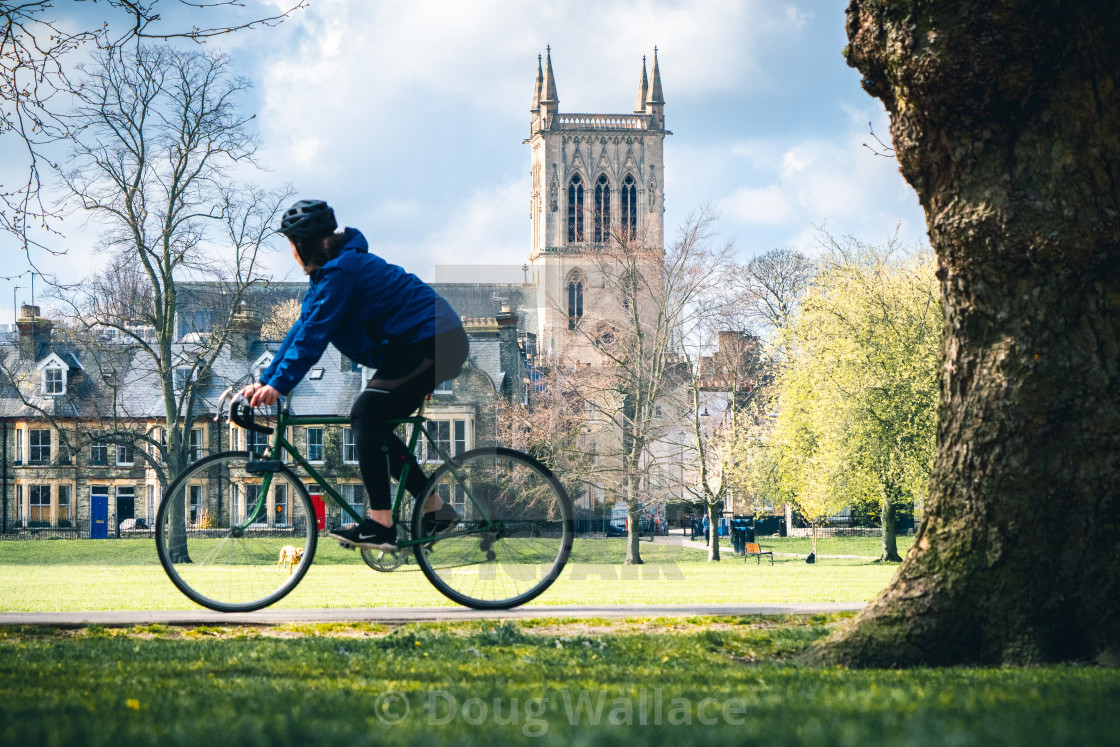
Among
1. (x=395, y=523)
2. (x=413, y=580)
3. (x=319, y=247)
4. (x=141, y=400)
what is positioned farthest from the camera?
(x=141, y=400)

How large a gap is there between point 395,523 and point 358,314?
4.17ft

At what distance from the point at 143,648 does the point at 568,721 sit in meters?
3.24

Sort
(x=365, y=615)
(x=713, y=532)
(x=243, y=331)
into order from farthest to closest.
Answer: (x=713, y=532), (x=243, y=331), (x=365, y=615)

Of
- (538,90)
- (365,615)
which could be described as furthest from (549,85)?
(365,615)

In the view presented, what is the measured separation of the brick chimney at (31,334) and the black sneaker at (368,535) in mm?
56294

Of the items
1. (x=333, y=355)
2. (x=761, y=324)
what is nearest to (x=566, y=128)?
(x=761, y=324)

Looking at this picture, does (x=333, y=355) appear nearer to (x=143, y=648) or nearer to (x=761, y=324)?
(x=761, y=324)

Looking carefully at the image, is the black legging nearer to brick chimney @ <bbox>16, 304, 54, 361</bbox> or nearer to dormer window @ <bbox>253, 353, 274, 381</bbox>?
dormer window @ <bbox>253, 353, 274, 381</bbox>

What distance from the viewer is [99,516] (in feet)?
186

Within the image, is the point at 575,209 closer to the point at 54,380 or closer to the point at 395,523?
the point at 54,380

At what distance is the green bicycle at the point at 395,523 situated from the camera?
20.0 ft

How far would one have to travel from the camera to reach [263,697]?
3672 millimetres

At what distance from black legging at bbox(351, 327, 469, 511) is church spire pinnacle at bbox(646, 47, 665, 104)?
103 metres

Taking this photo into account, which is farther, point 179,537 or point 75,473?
point 75,473
